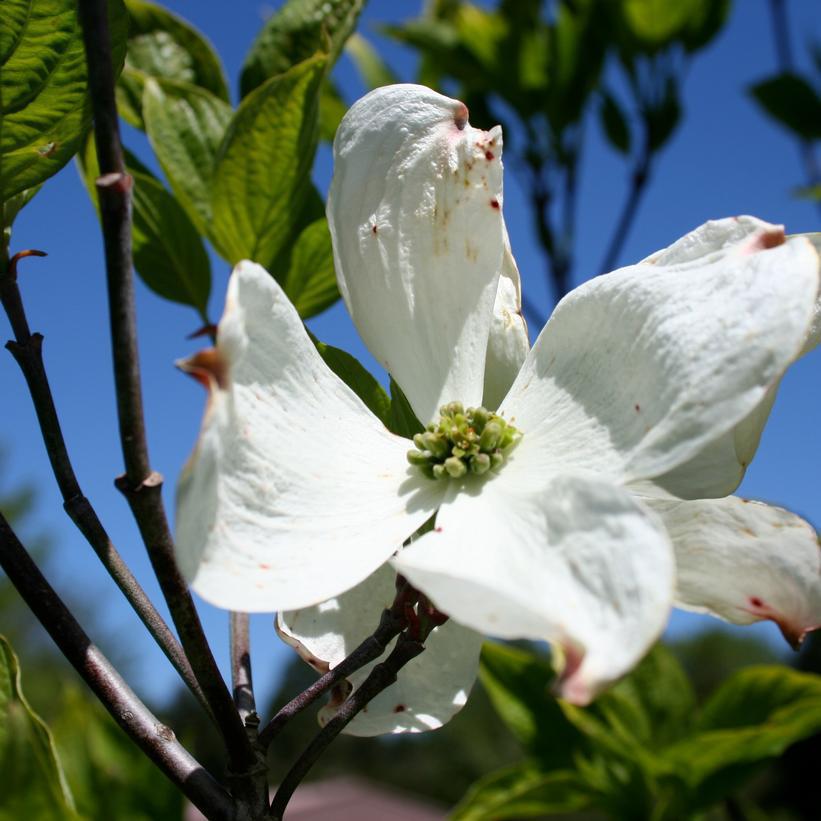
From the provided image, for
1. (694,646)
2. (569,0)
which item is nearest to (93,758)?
(569,0)

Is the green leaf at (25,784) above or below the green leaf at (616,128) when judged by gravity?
above

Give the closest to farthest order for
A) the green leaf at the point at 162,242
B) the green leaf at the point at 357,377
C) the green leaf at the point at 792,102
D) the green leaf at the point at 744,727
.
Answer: the green leaf at the point at 357,377 < the green leaf at the point at 162,242 < the green leaf at the point at 744,727 < the green leaf at the point at 792,102

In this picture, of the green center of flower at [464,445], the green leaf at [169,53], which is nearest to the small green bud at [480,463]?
the green center of flower at [464,445]

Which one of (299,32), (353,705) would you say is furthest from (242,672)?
(299,32)

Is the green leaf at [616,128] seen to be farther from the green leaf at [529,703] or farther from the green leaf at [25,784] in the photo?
the green leaf at [25,784]

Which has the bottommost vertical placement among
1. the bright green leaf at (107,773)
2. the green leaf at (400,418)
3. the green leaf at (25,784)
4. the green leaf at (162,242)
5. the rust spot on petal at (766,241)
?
the bright green leaf at (107,773)

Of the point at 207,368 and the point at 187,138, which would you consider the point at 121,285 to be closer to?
the point at 207,368

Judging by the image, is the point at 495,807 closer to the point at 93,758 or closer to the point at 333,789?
the point at 93,758
